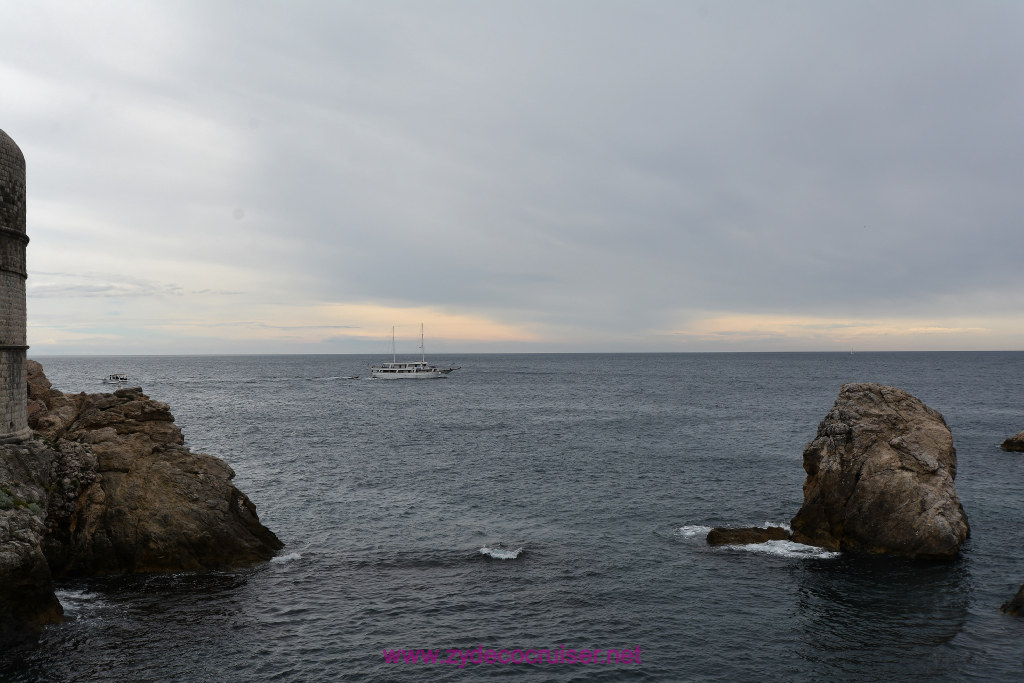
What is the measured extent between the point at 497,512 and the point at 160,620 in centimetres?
2130

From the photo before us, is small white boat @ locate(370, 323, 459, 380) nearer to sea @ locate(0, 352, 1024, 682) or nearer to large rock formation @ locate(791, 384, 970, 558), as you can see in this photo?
sea @ locate(0, 352, 1024, 682)

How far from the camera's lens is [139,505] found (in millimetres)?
31781

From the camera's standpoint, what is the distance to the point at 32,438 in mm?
31719

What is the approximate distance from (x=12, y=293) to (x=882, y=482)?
43425 millimetres

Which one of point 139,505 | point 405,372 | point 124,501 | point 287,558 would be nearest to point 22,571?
point 124,501

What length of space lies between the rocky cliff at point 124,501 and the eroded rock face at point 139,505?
0.15 feet

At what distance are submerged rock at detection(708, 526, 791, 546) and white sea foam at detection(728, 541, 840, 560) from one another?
38cm

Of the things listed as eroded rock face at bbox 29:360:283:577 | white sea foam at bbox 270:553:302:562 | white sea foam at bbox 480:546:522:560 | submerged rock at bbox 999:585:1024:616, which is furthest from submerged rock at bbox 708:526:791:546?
eroded rock face at bbox 29:360:283:577

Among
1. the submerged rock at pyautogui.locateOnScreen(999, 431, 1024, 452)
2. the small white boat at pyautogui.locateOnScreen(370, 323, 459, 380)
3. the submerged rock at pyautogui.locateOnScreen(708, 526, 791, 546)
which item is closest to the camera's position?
the submerged rock at pyautogui.locateOnScreen(708, 526, 791, 546)

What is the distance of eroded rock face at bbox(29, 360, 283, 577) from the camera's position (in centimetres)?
3086

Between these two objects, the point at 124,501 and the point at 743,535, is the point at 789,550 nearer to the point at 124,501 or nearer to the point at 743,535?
the point at 743,535

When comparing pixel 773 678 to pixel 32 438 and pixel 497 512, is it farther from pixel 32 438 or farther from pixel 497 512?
pixel 32 438

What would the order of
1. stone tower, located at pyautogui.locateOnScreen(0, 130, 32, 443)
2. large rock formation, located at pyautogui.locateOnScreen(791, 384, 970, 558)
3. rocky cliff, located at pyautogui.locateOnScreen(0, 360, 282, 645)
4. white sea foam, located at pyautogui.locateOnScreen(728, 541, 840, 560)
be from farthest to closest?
1. white sea foam, located at pyautogui.locateOnScreen(728, 541, 840, 560)
2. large rock formation, located at pyautogui.locateOnScreen(791, 384, 970, 558)
3. stone tower, located at pyautogui.locateOnScreen(0, 130, 32, 443)
4. rocky cliff, located at pyautogui.locateOnScreen(0, 360, 282, 645)

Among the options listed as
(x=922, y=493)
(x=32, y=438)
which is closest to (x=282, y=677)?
(x=32, y=438)
